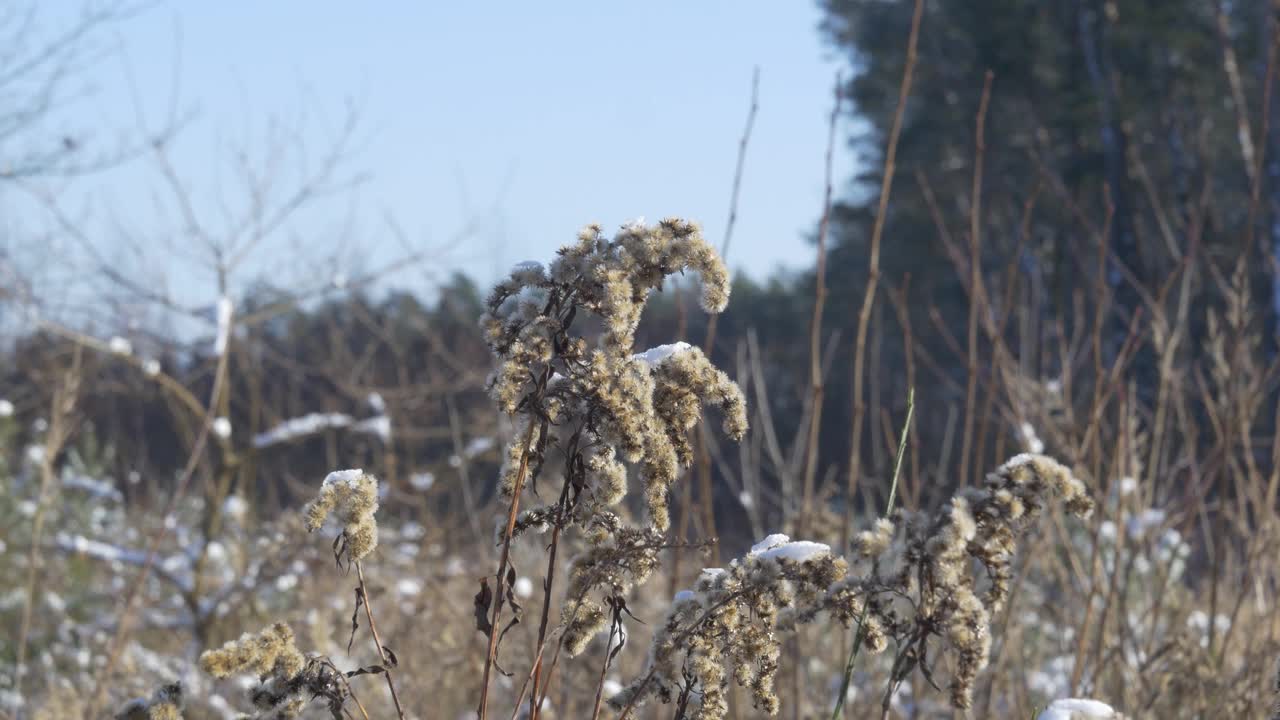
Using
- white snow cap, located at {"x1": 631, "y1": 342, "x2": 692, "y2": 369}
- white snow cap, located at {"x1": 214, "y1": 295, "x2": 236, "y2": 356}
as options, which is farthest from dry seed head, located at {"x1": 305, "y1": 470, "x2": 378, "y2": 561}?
white snow cap, located at {"x1": 214, "y1": 295, "x2": 236, "y2": 356}

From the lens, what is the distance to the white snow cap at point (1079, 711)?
1311 millimetres

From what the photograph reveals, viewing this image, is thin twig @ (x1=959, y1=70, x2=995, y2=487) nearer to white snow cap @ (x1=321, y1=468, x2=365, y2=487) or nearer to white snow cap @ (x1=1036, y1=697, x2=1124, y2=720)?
white snow cap @ (x1=1036, y1=697, x2=1124, y2=720)

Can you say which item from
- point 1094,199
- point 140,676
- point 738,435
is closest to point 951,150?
point 1094,199

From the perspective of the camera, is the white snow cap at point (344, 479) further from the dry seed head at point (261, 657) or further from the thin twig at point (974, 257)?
the thin twig at point (974, 257)

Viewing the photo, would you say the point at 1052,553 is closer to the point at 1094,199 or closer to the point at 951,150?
the point at 1094,199

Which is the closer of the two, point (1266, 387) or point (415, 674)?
point (1266, 387)

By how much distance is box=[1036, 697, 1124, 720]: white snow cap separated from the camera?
1.31 metres

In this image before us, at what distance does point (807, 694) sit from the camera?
367 cm

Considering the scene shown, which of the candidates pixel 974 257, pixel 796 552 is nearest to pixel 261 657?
pixel 796 552

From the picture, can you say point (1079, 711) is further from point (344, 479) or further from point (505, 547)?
point (344, 479)

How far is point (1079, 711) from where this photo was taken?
134cm

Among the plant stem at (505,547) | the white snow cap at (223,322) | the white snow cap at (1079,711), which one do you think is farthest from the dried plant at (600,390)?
the white snow cap at (223,322)

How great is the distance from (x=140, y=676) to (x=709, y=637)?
5180 millimetres

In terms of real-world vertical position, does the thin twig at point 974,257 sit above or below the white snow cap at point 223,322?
below
